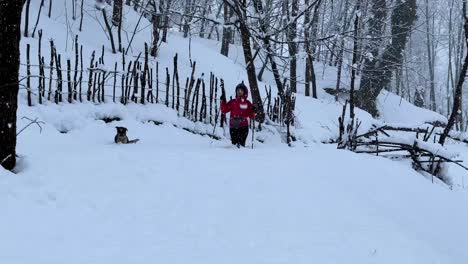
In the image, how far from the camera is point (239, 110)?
7.76m

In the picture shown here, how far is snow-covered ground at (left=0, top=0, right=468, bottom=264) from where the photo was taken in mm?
3100

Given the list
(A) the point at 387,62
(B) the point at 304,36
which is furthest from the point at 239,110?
(A) the point at 387,62

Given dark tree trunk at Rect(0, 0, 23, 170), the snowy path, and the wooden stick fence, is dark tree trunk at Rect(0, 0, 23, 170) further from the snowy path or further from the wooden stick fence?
the wooden stick fence

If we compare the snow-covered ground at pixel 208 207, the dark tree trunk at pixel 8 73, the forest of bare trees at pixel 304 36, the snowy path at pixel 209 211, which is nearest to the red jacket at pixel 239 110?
the forest of bare trees at pixel 304 36

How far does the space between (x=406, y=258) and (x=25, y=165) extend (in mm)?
3353

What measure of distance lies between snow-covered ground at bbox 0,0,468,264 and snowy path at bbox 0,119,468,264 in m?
0.01

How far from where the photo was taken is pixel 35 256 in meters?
2.76

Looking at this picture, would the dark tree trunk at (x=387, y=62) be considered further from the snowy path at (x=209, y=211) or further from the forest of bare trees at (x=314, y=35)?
the snowy path at (x=209, y=211)

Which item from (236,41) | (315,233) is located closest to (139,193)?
(315,233)

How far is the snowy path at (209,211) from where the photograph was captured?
10.1 feet

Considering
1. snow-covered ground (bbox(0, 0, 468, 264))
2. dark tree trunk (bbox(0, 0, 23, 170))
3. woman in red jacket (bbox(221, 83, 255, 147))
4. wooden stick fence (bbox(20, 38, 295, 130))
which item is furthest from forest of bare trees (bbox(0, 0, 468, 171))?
wooden stick fence (bbox(20, 38, 295, 130))

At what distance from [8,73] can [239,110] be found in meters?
4.35

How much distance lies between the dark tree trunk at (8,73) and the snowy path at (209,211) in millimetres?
314

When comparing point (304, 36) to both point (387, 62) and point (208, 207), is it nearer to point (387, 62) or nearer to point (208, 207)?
point (208, 207)
